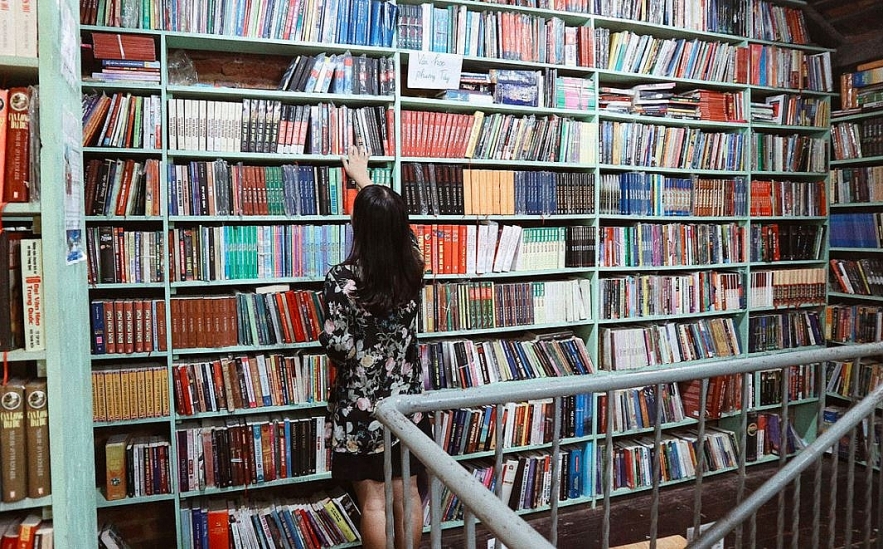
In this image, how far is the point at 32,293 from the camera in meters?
1.26

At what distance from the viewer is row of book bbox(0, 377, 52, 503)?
1.23m

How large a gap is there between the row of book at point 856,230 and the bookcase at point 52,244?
4.14m

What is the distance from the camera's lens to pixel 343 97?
275cm

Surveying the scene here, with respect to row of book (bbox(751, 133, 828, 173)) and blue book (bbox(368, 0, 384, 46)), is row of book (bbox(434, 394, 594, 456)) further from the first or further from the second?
row of book (bbox(751, 133, 828, 173))

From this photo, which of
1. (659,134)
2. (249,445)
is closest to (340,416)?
(249,445)

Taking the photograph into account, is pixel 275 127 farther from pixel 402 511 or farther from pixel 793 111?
pixel 793 111

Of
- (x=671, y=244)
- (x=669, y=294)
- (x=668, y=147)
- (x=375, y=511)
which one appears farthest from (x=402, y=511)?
(x=668, y=147)

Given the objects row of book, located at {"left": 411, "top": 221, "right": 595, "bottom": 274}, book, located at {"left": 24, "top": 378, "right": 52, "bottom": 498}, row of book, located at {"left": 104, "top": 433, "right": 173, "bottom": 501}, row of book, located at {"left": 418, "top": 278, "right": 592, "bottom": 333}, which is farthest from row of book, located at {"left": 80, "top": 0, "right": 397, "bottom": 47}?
book, located at {"left": 24, "top": 378, "right": 52, "bottom": 498}

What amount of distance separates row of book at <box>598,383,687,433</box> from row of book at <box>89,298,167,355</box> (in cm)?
218

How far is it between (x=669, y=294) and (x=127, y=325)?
2.71 metres

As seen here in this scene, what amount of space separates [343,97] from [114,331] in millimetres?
1337

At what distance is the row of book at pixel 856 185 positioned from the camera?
374 cm

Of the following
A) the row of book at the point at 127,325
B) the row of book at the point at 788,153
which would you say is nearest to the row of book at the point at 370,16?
the row of book at the point at 788,153

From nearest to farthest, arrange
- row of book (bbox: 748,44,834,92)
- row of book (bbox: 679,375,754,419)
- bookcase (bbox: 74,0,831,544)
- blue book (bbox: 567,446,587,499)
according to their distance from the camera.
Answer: bookcase (bbox: 74,0,831,544), blue book (bbox: 567,446,587,499), row of book (bbox: 679,375,754,419), row of book (bbox: 748,44,834,92)
